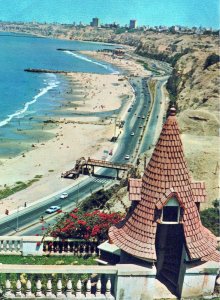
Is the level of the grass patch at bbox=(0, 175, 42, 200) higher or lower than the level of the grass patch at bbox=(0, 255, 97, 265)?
lower

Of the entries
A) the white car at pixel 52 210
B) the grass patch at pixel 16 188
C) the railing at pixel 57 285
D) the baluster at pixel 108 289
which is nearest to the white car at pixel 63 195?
the white car at pixel 52 210

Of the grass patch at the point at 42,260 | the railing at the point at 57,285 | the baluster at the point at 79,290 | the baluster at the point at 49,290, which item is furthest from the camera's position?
the grass patch at the point at 42,260

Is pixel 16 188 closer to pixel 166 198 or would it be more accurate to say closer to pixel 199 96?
pixel 166 198

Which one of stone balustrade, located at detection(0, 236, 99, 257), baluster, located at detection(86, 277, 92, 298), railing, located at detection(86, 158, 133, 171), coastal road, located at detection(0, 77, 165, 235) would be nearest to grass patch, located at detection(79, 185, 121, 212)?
coastal road, located at detection(0, 77, 165, 235)

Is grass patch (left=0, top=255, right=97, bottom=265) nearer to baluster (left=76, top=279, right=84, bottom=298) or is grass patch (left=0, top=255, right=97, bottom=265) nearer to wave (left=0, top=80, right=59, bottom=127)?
baluster (left=76, top=279, right=84, bottom=298)

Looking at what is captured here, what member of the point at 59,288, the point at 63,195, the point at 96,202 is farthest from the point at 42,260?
the point at 63,195

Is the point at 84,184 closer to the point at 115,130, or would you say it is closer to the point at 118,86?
the point at 115,130

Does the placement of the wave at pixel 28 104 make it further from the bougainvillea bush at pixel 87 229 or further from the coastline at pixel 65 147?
the bougainvillea bush at pixel 87 229
